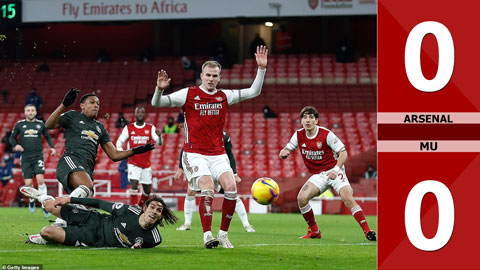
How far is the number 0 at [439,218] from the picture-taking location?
13.8ft

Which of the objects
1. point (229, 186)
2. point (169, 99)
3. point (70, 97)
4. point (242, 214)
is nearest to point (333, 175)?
point (229, 186)

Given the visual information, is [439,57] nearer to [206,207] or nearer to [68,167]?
[206,207]

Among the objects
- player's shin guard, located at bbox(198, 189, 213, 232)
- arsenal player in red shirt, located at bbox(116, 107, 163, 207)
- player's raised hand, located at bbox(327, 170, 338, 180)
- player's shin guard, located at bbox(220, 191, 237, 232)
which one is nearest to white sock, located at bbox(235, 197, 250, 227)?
player's raised hand, located at bbox(327, 170, 338, 180)

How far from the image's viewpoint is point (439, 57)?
424 centimetres

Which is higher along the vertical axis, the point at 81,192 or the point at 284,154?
the point at 284,154

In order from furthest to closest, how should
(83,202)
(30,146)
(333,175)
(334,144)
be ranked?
(30,146) < (334,144) < (333,175) < (83,202)

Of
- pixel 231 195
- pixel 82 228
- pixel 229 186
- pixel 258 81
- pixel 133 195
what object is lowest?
pixel 133 195

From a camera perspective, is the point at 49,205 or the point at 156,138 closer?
the point at 49,205

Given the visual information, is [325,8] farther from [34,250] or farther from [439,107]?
[439,107]

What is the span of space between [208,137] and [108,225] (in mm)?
1481

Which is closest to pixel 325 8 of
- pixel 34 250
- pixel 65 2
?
pixel 65 2

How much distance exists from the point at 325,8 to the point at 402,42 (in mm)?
22567

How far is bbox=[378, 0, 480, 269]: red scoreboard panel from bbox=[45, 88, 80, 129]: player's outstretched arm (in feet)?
14.1

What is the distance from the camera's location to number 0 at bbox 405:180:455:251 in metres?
4.21
